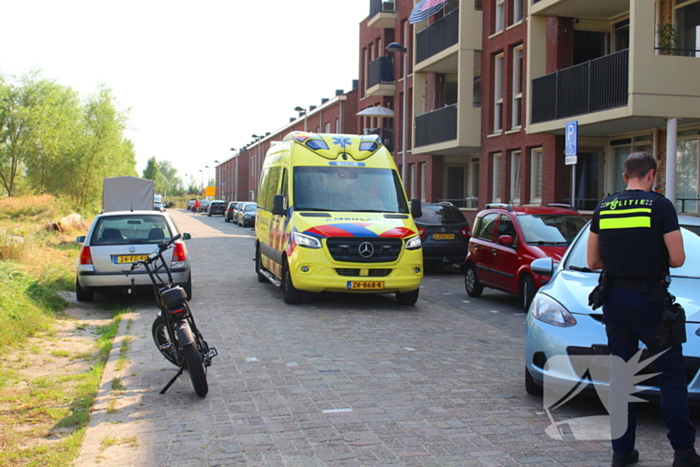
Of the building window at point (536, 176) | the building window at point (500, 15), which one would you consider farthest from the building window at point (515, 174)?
the building window at point (500, 15)

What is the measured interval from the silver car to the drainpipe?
933 centimetres

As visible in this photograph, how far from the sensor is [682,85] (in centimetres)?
1441

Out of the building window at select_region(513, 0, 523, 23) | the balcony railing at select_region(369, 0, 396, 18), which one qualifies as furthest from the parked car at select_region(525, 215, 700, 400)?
the balcony railing at select_region(369, 0, 396, 18)

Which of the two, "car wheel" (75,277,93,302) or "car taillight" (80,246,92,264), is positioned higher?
"car taillight" (80,246,92,264)

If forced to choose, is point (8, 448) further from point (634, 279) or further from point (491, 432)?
point (634, 279)

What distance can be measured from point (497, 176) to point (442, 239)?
7880 millimetres

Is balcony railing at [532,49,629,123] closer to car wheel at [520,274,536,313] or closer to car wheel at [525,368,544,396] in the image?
car wheel at [520,274,536,313]

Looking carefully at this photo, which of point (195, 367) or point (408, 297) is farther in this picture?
point (408, 297)

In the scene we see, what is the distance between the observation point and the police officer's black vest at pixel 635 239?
406 cm

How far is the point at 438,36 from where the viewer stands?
2702 cm

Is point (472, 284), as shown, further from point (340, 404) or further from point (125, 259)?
point (340, 404)

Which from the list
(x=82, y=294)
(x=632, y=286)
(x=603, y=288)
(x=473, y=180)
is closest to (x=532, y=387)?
(x=603, y=288)

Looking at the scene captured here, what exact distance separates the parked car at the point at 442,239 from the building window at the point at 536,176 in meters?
5.07

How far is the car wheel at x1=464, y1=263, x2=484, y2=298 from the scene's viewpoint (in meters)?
12.8
